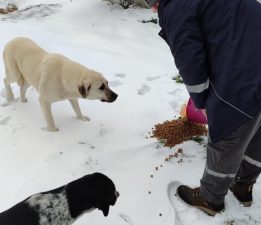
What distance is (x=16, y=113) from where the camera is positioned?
15.6 ft

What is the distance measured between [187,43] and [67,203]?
1.38 m

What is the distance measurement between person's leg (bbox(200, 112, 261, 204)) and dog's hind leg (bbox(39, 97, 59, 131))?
6.33ft

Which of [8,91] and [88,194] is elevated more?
[88,194]

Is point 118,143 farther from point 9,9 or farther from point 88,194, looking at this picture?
point 9,9

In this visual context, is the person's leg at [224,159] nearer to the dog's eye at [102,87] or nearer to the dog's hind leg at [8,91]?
the dog's eye at [102,87]

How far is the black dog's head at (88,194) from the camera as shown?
2717mm

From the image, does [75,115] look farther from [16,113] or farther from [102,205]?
[102,205]

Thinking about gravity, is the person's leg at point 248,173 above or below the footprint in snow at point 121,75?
above

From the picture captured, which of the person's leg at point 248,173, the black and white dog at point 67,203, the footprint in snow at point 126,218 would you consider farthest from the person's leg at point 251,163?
the black and white dog at point 67,203

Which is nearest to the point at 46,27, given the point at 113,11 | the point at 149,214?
the point at 113,11

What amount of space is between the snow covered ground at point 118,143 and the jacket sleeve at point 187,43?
4.47ft

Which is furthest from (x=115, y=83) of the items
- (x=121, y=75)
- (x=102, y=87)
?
(x=102, y=87)

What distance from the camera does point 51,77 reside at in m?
4.10

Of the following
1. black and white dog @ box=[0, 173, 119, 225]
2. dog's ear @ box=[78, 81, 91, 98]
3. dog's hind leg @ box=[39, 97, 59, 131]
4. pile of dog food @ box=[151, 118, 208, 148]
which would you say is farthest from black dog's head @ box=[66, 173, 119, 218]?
dog's hind leg @ box=[39, 97, 59, 131]
